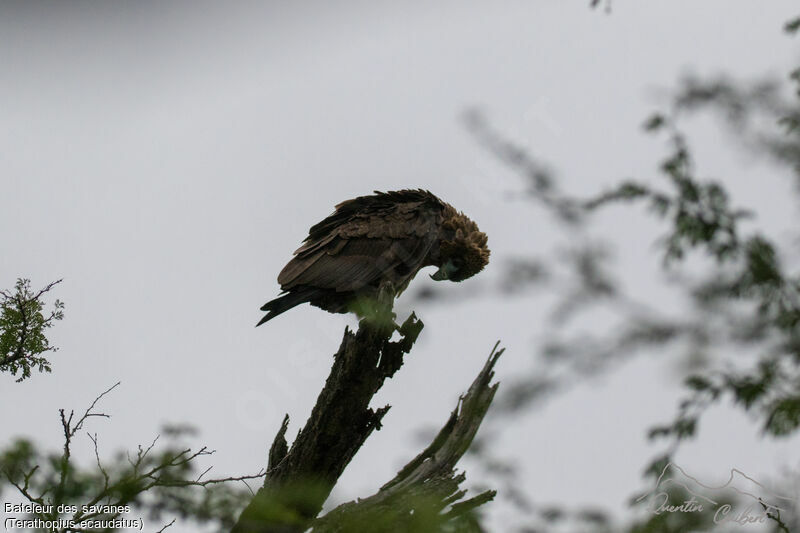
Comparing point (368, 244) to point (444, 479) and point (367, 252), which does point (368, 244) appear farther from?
point (444, 479)

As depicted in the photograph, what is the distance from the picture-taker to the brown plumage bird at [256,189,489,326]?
6.12m

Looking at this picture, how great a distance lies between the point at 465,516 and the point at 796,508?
59.4 inches

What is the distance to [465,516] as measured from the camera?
3.43 metres

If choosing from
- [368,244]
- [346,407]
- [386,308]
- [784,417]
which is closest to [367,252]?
[368,244]

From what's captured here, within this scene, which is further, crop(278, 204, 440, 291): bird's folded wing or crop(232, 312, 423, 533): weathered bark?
crop(278, 204, 440, 291): bird's folded wing

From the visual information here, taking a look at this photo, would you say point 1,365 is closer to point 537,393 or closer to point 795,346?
point 537,393

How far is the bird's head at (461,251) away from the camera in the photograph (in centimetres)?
717

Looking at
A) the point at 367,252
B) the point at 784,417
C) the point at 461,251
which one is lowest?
the point at 784,417

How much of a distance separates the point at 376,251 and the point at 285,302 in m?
1.03

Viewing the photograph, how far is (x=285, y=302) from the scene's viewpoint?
597cm

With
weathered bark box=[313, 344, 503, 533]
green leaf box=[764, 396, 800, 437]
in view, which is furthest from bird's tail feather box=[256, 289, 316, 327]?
green leaf box=[764, 396, 800, 437]

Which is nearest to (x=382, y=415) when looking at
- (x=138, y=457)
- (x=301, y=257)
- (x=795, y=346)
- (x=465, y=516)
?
(x=465, y=516)

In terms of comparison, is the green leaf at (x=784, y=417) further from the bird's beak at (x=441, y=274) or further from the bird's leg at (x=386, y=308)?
the bird's beak at (x=441, y=274)

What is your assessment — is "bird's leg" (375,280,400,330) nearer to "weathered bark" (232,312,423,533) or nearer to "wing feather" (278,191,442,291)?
"weathered bark" (232,312,423,533)
